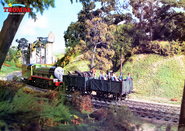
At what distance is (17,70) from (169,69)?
886 centimetres

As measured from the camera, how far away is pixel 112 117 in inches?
146

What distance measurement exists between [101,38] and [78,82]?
315 centimetres

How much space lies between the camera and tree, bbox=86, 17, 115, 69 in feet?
28.3

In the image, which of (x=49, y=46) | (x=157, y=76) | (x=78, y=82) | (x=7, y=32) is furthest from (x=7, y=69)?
(x=157, y=76)

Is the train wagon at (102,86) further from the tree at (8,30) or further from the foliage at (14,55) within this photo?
the tree at (8,30)

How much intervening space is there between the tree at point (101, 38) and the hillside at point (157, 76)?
1.22 meters

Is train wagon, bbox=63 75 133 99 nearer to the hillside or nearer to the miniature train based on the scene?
the miniature train

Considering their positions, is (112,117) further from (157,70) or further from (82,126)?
(157,70)

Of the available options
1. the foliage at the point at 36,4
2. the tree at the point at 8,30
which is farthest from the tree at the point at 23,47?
the tree at the point at 8,30

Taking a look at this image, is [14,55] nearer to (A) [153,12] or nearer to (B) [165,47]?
(A) [153,12]

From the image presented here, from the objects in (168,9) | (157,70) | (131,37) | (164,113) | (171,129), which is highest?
(168,9)

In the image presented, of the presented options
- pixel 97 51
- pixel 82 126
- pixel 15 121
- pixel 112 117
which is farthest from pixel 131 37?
pixel 15 121

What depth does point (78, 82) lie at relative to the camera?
916 cm

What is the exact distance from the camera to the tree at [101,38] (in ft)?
28.3
